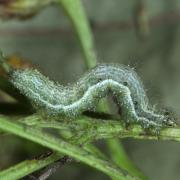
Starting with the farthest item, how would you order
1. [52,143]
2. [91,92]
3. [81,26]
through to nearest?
[81,26] < [91,92] < [52,143]

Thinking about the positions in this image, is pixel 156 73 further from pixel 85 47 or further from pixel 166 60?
pixel 85 47

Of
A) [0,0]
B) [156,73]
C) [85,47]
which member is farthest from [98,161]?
[156,73]

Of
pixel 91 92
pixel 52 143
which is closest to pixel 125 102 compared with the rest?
pixel 91 92

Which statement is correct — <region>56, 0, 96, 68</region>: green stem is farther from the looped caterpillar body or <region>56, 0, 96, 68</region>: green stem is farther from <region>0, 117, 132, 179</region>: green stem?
<region>0, 117, 132, 179</region>: green stem

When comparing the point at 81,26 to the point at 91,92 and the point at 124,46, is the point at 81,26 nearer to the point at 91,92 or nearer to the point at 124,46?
the point at 91,92

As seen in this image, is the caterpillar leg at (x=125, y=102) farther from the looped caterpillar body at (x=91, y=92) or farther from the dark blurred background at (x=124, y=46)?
the dark blurred background at (x=124, y=46)

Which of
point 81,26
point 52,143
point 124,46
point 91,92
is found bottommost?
point 52,143

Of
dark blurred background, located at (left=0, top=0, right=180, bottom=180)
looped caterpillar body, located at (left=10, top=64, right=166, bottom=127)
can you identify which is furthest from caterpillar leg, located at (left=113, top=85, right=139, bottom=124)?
dark blurred background, located at (left=0, top=0, right=180, bottom=180)
